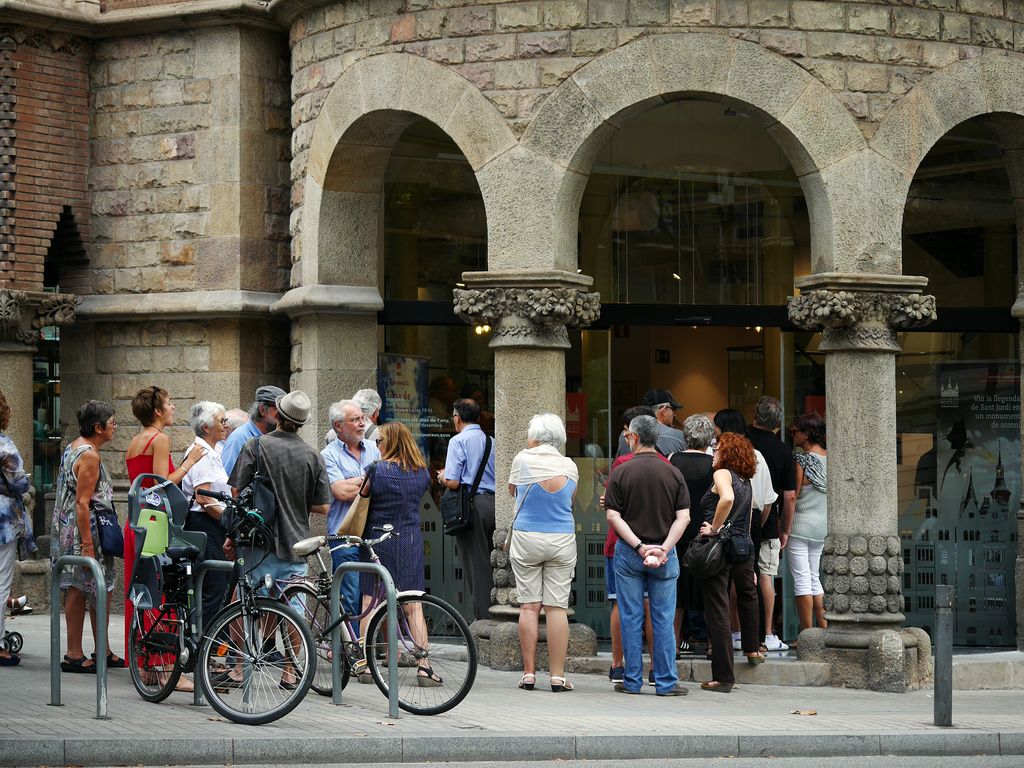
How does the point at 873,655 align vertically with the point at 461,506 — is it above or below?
below

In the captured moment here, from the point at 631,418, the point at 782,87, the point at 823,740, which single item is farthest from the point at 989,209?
the point at 823,740

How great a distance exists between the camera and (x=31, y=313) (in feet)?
47.7

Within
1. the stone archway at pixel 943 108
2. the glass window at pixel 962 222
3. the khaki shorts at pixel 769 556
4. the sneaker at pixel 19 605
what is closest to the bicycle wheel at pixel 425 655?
the khaki shorts at pixel 769 556

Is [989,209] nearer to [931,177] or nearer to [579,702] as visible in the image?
[931,177]

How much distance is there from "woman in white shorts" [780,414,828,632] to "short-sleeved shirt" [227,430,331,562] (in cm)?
409

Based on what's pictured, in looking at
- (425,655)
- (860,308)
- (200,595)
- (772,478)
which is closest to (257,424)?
(200,595)

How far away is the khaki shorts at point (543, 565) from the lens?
424 inches

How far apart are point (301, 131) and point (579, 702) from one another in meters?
5.60

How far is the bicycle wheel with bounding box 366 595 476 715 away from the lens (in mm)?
9523

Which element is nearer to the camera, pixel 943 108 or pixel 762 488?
pixel 762 488

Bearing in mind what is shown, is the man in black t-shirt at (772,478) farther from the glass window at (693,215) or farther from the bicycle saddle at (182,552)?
the bicycle saddle at (182,552)

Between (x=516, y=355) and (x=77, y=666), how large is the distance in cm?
365

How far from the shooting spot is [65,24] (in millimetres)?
14539

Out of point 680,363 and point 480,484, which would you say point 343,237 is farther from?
point 680,363
